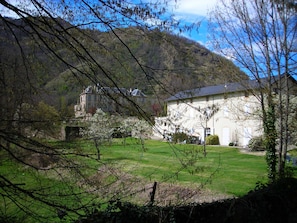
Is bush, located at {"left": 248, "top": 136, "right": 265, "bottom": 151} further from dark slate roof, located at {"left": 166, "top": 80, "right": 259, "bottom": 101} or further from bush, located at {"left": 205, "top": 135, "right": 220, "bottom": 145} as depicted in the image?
bush, located at {"left": 205, "top": 135, "right": 220, "bottom": 145}

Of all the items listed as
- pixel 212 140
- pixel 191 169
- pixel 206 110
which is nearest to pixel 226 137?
pixel 212 140

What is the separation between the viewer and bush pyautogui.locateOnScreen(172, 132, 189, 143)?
3195 millimetres

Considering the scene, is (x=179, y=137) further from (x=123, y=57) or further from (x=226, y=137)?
(x=226, y=137)

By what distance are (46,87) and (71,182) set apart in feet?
4.95

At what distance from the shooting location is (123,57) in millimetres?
3217

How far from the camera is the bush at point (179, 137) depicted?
320cm

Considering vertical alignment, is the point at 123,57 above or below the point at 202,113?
above

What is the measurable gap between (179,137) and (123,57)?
1147 millimetres

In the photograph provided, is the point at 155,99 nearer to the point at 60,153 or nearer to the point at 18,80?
the point at 60,153

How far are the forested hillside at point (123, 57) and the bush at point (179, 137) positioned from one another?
0.54 meters

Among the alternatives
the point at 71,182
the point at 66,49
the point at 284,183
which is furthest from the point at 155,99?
the point at 284,183

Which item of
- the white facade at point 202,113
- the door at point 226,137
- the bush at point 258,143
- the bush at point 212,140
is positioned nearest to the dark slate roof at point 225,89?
the white facade at point 202,113

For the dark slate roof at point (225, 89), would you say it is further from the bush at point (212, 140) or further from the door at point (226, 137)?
the bush at point (212, 140)

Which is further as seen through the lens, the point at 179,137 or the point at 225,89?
the point at 225,89
